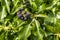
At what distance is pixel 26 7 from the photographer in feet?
3.90

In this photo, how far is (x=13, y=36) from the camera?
1131 mm

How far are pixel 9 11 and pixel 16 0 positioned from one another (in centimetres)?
8

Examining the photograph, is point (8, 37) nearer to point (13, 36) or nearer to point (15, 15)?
point (13, 36)

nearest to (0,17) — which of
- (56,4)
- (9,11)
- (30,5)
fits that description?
(9,11)

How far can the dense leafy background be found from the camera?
112 centimetres

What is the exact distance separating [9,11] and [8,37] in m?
0.15

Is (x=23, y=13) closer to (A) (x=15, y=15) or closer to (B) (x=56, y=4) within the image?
(A) (x=15, y=15)

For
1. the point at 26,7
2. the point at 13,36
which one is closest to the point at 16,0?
the point at 26,7

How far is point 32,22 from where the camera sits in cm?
114

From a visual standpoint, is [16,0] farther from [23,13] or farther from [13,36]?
[13,36]

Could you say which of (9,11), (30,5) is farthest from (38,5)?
(9,11)

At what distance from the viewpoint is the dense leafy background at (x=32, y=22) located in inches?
44.2

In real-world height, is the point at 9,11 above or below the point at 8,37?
above

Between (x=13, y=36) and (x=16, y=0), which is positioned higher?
(x=16, y=0)
